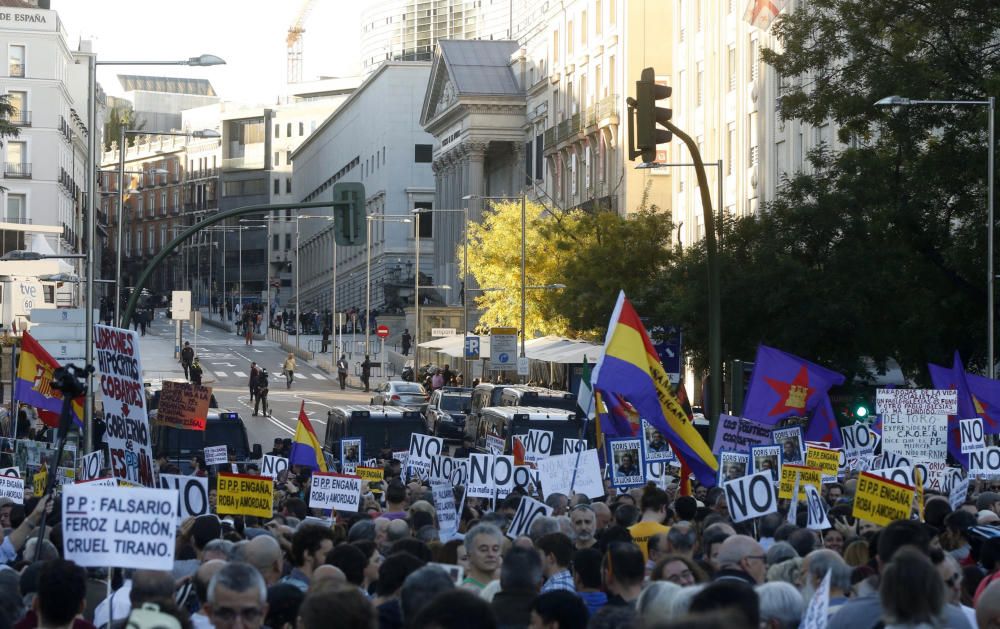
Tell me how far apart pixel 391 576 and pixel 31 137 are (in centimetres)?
9194

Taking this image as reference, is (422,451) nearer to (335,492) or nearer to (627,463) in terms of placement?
(627,463)

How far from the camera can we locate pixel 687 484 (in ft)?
55.4

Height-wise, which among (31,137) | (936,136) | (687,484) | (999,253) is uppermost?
(31,137)

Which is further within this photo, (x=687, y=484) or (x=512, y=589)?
(x=687, y=484)

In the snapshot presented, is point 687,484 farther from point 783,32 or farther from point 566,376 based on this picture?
point 566,376

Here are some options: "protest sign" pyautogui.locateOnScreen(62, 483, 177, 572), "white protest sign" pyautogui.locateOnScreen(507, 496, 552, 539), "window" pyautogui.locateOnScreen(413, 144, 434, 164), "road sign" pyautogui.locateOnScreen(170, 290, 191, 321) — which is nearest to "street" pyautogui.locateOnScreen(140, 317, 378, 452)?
"road sign" pyautogui.locateOnScreen(170, 290, 191, 321)

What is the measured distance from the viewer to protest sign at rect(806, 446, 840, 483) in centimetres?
1689

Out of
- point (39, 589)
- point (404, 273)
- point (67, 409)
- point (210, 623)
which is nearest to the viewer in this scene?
point (39, 589)

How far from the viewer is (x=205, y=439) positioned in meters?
28.8

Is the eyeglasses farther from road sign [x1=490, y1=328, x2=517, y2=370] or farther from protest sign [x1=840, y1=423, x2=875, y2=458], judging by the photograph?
road sign [x1=490, y1=328, x2=517, y2=370]

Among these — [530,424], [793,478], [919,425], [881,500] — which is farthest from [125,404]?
[530,424]

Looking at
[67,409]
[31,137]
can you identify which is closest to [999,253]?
[67,409]

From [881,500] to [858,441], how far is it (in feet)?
29.9

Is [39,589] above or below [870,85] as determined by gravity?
below
